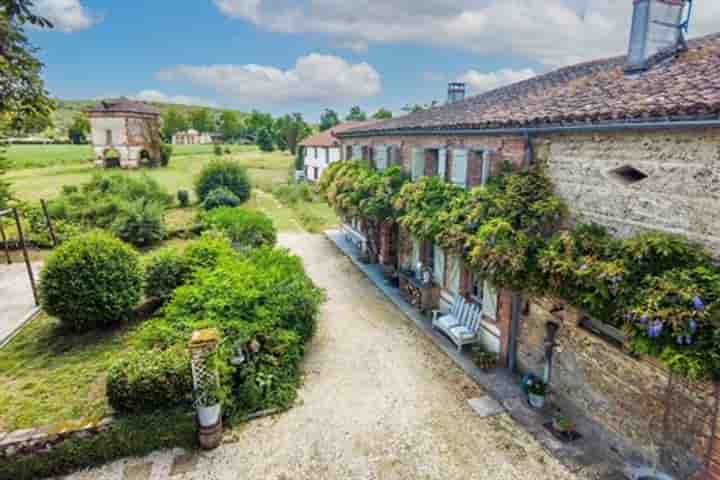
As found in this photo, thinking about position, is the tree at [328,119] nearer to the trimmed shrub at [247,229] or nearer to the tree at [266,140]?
the tree at [266,140]

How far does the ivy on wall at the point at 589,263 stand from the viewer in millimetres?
4754

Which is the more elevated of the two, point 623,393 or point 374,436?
point 623,393

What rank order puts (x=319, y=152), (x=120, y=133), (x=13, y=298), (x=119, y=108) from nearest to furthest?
(x=13, y=298) < (x=319, y=152) < (x=120, y=133) < (x=119, y=108)

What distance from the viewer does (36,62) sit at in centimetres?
723

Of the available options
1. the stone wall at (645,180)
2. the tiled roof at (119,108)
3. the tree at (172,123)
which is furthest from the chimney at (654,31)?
the tree at (172,123)

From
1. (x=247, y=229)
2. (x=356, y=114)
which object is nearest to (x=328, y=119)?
(x=356, y=114)

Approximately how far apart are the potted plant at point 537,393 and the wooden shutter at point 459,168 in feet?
17.4

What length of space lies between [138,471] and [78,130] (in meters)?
104

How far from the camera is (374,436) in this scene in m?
7.17

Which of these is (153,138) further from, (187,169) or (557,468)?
(557,468)

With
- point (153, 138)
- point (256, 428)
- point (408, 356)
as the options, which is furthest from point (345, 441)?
point (153, 138)

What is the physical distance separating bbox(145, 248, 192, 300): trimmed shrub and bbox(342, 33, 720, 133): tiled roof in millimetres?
8772

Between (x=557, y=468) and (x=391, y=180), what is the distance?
31.5ft

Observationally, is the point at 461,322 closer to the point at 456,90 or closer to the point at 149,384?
the point at 149,384
